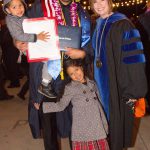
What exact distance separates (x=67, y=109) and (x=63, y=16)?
35.8 inches

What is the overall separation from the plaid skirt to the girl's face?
3.79 ft

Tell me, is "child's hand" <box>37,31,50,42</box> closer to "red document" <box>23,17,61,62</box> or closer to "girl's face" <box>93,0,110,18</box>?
"red document" <box>23,17,61,62</box>

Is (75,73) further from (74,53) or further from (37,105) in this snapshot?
(37,105)

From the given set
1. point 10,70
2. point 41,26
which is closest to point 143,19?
point 41,26

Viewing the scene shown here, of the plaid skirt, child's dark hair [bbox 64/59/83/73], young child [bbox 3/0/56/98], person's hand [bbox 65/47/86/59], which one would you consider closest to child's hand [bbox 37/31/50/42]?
young child [bbox 3/0/56/98]

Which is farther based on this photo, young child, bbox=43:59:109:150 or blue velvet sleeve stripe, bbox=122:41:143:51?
young child, bbox=43:59:109:150

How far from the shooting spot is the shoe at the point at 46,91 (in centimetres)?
285

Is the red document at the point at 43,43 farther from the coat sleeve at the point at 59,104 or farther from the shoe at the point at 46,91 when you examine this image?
the coat sleeve at the point at 59,104

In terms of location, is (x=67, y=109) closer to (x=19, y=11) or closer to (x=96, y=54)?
(x=96, y=54)

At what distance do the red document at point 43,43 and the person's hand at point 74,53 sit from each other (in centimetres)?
8

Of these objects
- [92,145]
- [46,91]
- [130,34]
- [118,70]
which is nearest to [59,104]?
[46,91]

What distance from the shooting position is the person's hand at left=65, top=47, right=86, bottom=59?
2.73 metres

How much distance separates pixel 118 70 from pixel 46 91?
65 cm

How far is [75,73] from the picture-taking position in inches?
115
